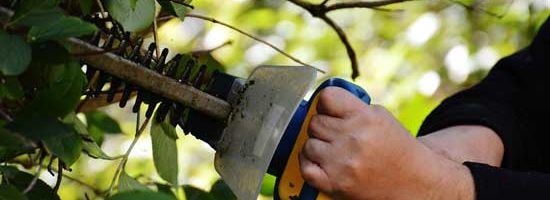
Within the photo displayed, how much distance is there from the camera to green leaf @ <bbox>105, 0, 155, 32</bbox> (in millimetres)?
814

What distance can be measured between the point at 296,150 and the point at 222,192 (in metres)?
0.16

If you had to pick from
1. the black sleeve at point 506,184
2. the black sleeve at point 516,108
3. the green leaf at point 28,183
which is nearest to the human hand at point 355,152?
the black sleeve at point 506,184

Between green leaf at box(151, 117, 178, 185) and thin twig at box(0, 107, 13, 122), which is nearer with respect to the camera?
thin twig at box(0, 107, 13, 122)

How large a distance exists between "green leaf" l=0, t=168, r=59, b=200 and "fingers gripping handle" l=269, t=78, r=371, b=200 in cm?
24

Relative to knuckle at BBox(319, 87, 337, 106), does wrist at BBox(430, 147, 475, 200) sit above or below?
below

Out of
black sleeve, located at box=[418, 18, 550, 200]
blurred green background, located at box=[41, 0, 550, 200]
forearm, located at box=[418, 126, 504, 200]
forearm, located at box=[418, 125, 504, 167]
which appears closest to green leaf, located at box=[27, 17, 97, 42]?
forearm, located at box=[418, 126, 504, 200]

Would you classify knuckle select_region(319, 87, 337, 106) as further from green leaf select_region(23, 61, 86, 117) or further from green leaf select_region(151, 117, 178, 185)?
green leaf select_region(23, 61, 86, 117)

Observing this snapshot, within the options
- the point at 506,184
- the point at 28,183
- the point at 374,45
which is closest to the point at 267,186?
the point at 506,184

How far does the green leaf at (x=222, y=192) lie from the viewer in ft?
3.57

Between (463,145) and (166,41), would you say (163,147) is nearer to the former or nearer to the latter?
(463,145)

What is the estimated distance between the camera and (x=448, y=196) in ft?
3.22

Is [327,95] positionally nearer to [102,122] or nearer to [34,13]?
[34,13]

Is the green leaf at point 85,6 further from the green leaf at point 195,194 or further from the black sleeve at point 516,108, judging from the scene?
the black sleeve at point 516,108

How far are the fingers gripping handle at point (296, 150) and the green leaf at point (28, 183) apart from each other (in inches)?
9.5
